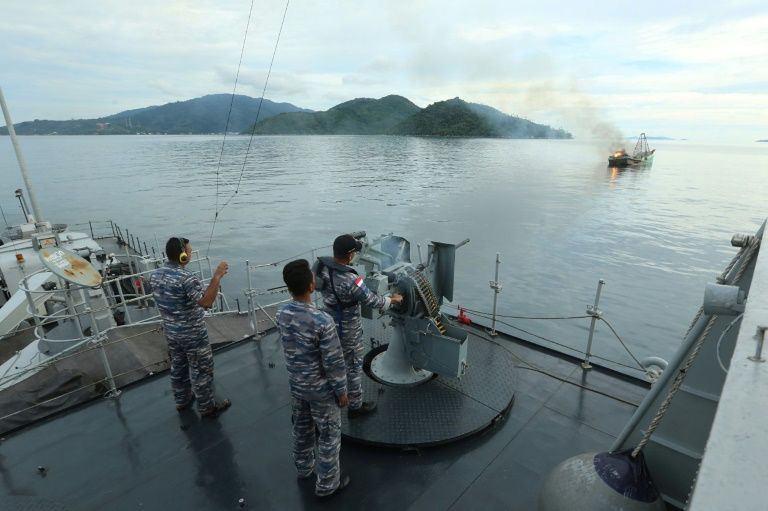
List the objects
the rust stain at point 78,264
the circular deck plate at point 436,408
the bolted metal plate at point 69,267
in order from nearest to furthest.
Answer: the circular deck plate at point 436,408 < the bolted metal plate at point 69,267 < the rust stain at point 78,264

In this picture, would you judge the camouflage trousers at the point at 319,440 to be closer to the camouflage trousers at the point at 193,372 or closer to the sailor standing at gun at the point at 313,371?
the sailor standing at gun at the point at 313,371

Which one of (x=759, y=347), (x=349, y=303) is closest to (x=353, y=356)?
(x=349, y=303)

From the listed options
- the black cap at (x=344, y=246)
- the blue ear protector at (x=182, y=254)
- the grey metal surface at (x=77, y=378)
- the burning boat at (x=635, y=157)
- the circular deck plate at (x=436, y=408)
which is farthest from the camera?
the burning boat at (x=635, y=157)

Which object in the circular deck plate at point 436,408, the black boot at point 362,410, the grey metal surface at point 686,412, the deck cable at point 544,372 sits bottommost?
the deck cable at point 544,372

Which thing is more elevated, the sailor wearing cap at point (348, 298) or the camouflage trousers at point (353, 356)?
the sailor wearing cap at point (348, 298)

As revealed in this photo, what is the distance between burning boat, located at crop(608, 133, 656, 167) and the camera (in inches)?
2842

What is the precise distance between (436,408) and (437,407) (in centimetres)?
2

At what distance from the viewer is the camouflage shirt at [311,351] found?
307 cm

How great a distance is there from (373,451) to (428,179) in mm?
50485

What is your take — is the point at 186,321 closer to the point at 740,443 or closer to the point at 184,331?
the point at 184,331

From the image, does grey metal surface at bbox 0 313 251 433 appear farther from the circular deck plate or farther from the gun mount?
the gun mount

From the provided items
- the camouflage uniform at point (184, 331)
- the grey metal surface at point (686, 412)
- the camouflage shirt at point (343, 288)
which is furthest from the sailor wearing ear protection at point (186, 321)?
the grey metal surface at point (686, 412)

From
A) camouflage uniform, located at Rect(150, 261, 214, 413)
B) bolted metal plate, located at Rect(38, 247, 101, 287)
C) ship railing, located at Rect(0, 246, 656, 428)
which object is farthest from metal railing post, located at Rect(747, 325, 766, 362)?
bolted metal plate, located at Rect(38, 247, 101, 287)

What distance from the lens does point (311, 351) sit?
3146mm
